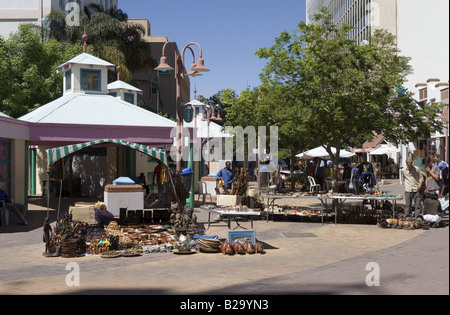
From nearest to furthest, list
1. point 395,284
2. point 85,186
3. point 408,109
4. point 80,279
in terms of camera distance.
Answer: point 395,284, point 80,279, point 408,109, point 85,186

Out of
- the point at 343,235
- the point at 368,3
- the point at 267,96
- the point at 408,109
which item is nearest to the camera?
the point at 343,235

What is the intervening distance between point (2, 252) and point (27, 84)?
26.9m

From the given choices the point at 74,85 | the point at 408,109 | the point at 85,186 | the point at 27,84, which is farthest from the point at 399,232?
the point at 27,84

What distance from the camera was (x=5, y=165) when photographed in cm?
1922

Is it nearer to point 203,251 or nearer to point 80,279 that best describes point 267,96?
point 203,251

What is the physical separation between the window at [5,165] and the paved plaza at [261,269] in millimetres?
5131

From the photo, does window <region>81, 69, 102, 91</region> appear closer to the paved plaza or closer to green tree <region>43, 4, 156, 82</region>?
the paved plaza

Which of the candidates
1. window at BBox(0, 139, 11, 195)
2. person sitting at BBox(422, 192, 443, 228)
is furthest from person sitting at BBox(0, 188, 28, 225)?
person sitting at BBox(422, 192, 443, 228)

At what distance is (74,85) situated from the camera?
26875 millimetres

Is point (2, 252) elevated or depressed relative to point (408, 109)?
depressed

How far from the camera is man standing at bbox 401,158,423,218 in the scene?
52.5 feet

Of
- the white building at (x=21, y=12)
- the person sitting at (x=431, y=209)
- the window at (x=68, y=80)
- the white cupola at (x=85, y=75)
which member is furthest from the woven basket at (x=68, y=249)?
the white building at (x=21, y=12)

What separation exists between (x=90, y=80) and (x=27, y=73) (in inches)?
439

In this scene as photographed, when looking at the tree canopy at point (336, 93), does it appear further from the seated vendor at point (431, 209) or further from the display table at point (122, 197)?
the display table at point (122, 197)
